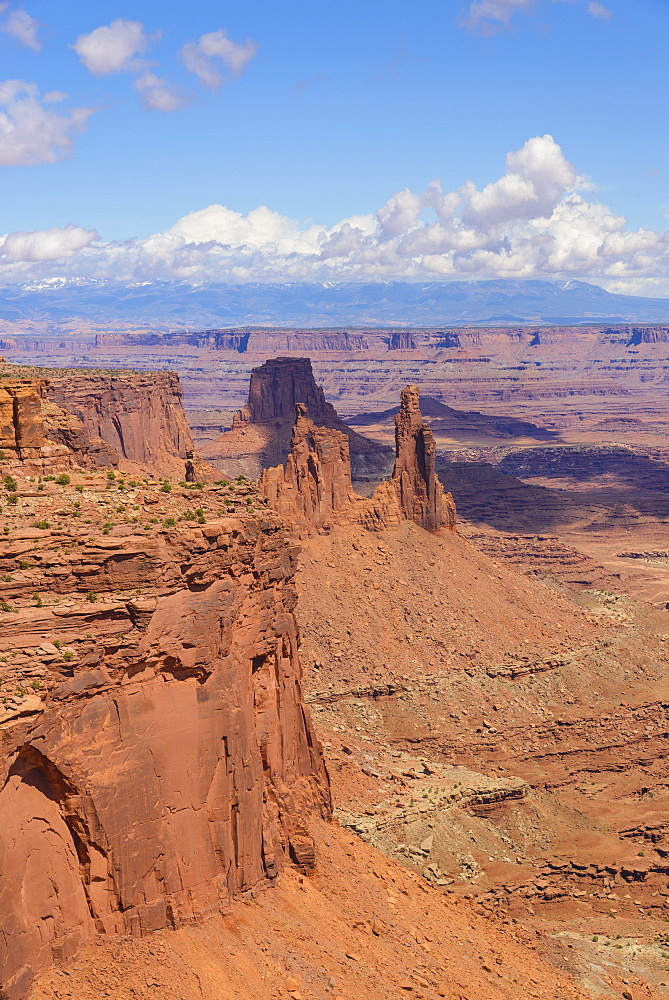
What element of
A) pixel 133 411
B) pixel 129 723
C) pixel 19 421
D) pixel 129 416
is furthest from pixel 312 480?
pixel 133 411

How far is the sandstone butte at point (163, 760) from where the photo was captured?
24.8 m

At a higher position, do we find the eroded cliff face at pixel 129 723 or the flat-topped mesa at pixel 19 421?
the flat-topped mesa at pixel 19 421

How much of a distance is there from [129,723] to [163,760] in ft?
4.75

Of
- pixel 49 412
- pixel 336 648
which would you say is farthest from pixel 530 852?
pixel 49 412

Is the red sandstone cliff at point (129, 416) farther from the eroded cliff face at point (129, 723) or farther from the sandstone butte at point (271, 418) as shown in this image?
the eroded cliff face at point (129, 723)

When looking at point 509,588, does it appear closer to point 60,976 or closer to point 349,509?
point 349,509

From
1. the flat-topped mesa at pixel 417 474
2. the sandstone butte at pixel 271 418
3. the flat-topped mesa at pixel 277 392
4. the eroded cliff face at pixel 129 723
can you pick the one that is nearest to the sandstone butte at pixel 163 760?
the eroded cliff face at pixel 129 723

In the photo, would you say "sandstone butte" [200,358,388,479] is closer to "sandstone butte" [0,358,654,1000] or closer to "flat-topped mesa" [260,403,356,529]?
"flat-topped mesa" [260,403,356,529]

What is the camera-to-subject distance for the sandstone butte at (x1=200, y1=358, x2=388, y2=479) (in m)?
160

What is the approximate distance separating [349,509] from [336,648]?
12153 mm

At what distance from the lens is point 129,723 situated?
26.3 metres

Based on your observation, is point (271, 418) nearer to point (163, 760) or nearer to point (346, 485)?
point (346, 485)

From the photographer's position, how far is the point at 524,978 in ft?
117

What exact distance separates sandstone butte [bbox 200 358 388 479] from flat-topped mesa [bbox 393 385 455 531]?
75.1 meters
